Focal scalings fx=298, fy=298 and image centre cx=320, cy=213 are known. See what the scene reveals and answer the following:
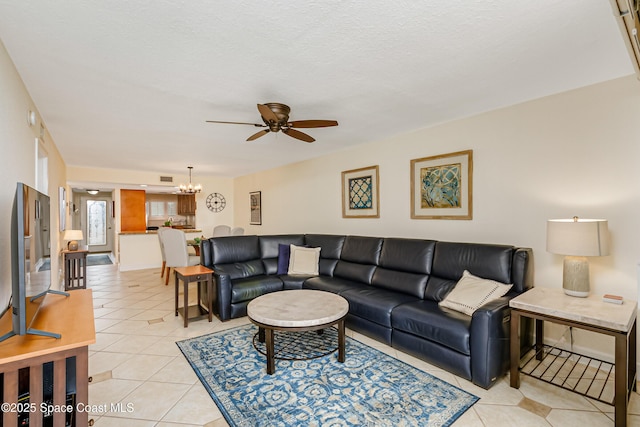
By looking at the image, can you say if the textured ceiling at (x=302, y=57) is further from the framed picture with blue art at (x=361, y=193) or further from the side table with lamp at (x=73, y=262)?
the side table with lamp at (x=73, y=262)

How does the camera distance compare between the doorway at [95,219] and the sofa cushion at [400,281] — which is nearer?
the sofa cushion at [400,281]

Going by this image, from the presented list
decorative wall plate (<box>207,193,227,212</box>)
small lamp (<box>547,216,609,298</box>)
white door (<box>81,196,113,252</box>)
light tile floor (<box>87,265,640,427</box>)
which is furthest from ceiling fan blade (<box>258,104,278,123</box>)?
white door (<box>81,196,113,252</box>)

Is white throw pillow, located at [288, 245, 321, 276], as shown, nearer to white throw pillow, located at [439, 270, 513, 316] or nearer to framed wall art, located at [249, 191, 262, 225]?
white throw pillow, located at [439, 270, 513, 316]

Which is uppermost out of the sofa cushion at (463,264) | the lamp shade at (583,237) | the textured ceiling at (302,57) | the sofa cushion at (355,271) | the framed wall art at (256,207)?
the textured ceiling at (302,57)

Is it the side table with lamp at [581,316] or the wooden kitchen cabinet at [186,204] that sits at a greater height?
the wooden kitchen cabinet at [186,204]

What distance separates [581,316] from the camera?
1.95m

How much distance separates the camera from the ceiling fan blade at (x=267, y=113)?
2.38m

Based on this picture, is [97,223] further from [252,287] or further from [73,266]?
[252,287]

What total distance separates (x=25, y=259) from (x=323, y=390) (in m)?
1.96

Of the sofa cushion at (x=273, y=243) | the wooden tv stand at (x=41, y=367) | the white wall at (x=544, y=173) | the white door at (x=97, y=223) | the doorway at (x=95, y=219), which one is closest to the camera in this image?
the wooden tv stand at (x=41, y=367)

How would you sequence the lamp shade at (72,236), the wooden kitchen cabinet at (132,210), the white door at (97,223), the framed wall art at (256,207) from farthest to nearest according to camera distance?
the white door at (97,223) → the wooden kitchen cabinet at (132,210) → the framed wall art at (256,207) → the lamp shade at (72,236)

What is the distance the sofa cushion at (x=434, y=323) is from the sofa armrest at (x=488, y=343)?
3.0 inches

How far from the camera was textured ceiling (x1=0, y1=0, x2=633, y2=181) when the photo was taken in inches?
62.9

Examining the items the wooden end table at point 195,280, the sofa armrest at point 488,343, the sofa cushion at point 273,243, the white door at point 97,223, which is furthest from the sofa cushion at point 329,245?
the white door at point 97,223
